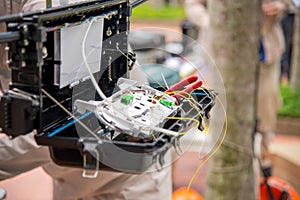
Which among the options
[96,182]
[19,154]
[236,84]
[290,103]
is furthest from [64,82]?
[290,103]

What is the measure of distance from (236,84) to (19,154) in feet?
4.40

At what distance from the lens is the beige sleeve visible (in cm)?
198

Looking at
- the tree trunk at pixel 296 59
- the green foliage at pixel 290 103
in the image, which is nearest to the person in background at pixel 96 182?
the green foliage at pixel 290 103

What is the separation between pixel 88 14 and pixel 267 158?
3.35 meters

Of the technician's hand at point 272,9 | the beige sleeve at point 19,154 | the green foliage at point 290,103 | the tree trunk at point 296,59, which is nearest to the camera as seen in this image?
the beige sleeve at point 19,154

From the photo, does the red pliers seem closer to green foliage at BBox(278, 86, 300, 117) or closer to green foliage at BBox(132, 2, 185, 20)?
green foliage at BBox(278, 86, 300, 117)

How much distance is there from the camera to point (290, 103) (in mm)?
5691

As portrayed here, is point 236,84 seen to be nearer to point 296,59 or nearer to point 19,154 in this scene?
point 19,154

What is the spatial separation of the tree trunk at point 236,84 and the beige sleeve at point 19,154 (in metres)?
1.21

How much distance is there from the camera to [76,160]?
137cm

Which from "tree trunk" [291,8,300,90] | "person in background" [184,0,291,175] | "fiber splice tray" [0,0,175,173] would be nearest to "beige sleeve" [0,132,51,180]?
"fiber splice tray" [0,0,175,173]

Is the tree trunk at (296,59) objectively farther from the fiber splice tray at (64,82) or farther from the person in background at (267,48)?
the fiber splice tray at (64,82)

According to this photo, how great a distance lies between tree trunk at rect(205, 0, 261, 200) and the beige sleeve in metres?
1.21

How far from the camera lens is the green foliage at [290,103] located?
17.9 ft
